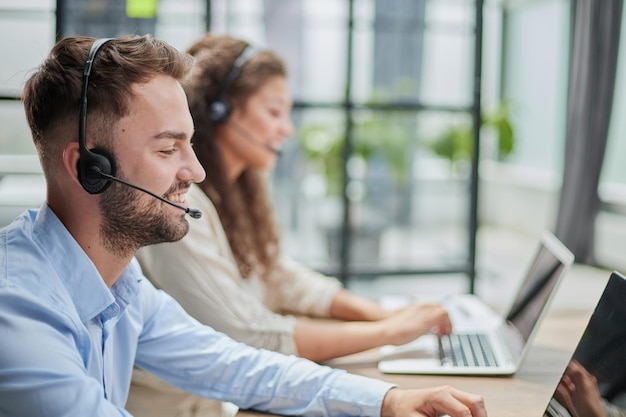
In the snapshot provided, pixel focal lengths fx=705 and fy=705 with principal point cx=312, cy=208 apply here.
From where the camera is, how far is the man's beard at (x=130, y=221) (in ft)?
3.10

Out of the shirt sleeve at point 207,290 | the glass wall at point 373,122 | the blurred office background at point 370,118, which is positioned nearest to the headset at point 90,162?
the shirt sleeve at point 207,290

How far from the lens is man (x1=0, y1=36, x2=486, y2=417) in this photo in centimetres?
77

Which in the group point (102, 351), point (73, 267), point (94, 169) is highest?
point (94, 169)

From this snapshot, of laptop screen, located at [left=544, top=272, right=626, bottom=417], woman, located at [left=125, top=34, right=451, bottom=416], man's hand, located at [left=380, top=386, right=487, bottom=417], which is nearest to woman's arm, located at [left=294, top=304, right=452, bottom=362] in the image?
woman, located at [left=125, top=34, right=451, bottom=416]

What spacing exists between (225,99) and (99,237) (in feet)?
2.55

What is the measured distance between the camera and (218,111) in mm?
1646

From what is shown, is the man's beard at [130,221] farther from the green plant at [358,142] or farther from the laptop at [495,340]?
the green plant at [358,142]

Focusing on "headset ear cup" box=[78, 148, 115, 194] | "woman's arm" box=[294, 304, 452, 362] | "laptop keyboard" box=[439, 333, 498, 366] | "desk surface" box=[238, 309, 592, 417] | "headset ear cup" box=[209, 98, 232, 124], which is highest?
"headset ear cup" box=[209, 98, 232, 124]

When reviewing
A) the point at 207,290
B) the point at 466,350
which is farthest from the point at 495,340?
the point at 207,290

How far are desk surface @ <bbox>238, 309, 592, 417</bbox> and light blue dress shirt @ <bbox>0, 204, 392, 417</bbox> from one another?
83 millimetres

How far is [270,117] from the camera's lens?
1724mm

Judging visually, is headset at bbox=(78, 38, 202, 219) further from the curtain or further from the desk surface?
the curtain

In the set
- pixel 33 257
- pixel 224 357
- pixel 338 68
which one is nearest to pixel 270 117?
pixel 224 357

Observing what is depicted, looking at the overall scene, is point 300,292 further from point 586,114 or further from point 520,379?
point 586,114
